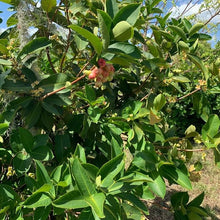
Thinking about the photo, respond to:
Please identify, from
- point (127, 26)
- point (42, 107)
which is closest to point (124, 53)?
point (127, 26)

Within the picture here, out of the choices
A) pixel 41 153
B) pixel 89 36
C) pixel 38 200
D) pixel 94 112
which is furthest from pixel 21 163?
pixel 89 36

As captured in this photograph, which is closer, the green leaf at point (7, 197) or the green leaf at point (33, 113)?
the green leaf at point (7, 197)

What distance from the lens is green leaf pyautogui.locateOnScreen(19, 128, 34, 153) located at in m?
0.92

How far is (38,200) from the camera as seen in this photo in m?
0.78

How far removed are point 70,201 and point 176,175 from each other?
49 cm

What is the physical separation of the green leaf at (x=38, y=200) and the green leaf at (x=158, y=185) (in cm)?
41

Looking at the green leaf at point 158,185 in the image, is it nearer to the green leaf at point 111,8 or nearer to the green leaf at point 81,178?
the green leaf at point 81,178

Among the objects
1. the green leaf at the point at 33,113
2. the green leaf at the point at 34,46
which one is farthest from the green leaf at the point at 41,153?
the green leaf at the point at 34,46

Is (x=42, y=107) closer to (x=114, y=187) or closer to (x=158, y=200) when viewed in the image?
(x=114, y=187)

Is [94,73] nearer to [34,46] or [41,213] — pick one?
[34,46]

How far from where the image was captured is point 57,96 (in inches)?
38.6

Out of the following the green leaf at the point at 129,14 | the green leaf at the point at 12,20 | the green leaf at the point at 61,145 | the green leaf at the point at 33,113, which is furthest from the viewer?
the green leaf at the point at 12,20

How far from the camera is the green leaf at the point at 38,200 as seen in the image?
761 mm

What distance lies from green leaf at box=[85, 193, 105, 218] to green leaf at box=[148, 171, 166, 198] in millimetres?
362
